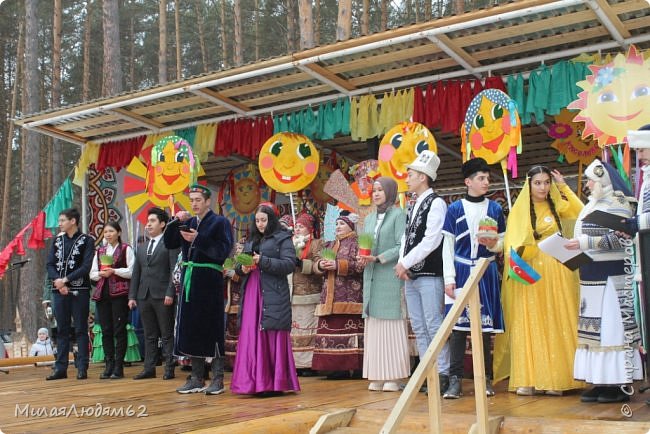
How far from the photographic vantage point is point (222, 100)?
7.91 meters

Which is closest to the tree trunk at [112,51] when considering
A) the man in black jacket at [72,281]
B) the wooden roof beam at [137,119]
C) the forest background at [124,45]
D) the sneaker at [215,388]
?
the forest background at [124,45]

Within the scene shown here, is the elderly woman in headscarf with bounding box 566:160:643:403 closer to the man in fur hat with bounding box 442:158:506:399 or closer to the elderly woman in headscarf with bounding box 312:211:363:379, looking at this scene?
the man in fur hat with bounding box 442:158:506:399

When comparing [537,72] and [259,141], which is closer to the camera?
[537,72]

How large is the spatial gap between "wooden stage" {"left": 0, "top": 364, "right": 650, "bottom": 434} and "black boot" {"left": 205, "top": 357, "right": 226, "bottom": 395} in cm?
8

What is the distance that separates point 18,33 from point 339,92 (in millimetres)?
17348

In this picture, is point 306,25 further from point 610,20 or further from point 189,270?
point 189,270

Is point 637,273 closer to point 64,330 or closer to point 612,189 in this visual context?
point 612,189

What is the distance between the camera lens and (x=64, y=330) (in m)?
6.73

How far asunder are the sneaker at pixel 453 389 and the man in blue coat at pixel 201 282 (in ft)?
5.72

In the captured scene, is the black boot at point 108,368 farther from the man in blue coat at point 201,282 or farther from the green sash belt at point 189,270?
the green sash belt at point 189,270

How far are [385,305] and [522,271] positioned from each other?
1.13 m

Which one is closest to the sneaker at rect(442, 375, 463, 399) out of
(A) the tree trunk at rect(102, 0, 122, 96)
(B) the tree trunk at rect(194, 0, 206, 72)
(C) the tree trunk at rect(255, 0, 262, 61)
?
(A) the tree trunk at rect(102, 0, 122, 96)

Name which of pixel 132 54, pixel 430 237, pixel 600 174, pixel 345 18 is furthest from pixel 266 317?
pixel 132 54

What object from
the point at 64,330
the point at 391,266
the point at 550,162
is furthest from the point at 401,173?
the point at 550,162
